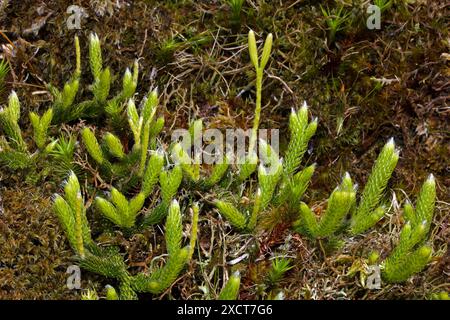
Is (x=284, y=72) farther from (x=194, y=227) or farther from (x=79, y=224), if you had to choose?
(x=79, y=224)

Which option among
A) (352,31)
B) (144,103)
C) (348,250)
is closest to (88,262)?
(144,103)

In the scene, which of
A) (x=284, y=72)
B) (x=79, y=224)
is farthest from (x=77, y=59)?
(x=284, y=72)

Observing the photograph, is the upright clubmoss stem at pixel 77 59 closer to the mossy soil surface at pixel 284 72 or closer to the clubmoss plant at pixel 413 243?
the mossy soil surface at pixel 284 72

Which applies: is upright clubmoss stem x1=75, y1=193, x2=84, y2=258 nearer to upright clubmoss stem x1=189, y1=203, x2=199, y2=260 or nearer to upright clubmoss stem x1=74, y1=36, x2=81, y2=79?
upright clubmoss stem x1=189, y1=203, x2=199, y2=260

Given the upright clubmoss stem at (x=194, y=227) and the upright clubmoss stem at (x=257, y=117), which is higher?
the upright clubmoss stem at (x=257, y=117)

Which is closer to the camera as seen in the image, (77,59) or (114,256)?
(114,256)

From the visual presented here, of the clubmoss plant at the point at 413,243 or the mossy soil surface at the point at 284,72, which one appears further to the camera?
the mossy soil surface at the point at 284,72

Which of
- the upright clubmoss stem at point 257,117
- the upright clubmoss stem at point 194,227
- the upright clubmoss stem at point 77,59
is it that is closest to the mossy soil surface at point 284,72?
the upright clubmoss stem at point 77,59
